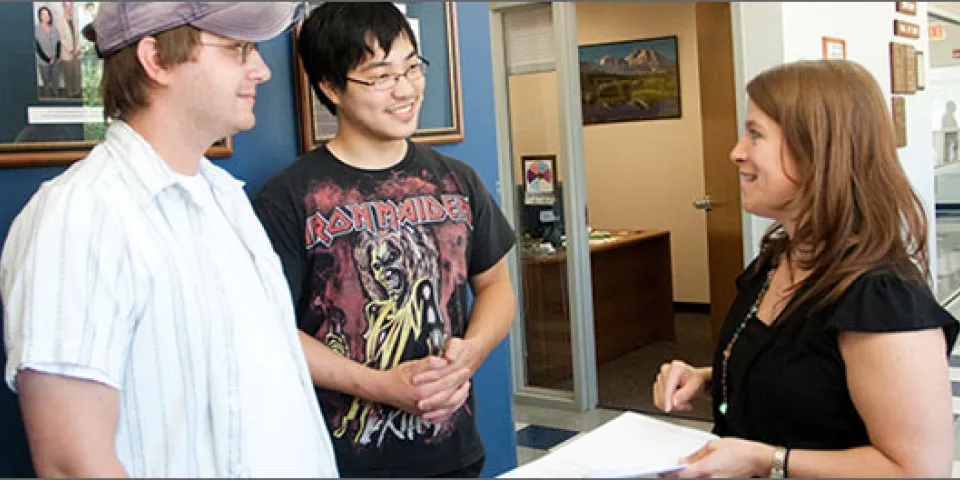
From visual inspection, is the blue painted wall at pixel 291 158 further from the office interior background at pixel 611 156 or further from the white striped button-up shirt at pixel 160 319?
the white striped button-up shirt at pixel 160 319

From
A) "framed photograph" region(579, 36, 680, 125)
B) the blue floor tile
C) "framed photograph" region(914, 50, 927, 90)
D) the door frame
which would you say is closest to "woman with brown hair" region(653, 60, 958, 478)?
"framed photograph" region(914, 50, 927, 90)

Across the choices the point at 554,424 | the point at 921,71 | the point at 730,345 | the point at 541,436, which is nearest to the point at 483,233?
the point at 730,345

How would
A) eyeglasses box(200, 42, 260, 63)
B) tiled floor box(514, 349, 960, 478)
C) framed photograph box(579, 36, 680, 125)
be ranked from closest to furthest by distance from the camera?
eyeglasses box(200, 42, 260, 63), tiled floor box(514, 349, 960, 478), framed photograph box(579, 36, 680, 125)

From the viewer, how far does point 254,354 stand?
0.94 meters

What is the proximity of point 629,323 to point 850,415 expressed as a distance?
13.3 ft

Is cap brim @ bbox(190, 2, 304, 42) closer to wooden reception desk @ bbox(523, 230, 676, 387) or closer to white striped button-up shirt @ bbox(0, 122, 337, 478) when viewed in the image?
white striped button-up shirt @ bbox(0, 122, 337, 478)

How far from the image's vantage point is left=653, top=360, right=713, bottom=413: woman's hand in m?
1.22

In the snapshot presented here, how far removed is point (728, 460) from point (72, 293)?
2.30 ft

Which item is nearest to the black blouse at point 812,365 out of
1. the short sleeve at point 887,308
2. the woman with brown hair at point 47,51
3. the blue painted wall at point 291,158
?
the short sleeve at point 887,308

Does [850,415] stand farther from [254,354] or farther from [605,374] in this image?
[605,374]

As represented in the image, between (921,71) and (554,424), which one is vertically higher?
(921,71)

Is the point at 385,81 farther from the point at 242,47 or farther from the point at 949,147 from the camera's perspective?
the point at 949,147

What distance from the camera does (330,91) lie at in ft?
4.32

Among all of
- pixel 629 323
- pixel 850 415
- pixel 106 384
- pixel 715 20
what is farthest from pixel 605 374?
pixel 106 384
